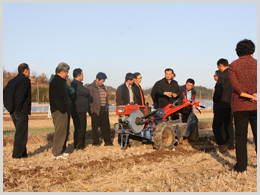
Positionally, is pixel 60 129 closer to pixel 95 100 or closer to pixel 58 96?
pixel 58 96

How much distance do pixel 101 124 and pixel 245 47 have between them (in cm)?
470

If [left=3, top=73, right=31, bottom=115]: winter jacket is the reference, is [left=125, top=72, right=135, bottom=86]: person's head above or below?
above

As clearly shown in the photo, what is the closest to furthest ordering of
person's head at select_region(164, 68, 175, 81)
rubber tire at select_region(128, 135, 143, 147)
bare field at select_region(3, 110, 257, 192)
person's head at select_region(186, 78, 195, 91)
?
bare field at select_region(3, 110, 257, 192)
rubber tire at select_region(128, 135, 143, 147)
person's head at select_region(164, 68, 175, 81)
person's head at select_region(186, 78, 195, 91)

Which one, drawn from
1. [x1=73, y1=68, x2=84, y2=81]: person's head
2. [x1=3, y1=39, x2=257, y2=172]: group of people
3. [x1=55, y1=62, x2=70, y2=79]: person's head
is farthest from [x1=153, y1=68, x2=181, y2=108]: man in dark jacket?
[x1=55, y1=62, x2=70, y2=79]: person's head

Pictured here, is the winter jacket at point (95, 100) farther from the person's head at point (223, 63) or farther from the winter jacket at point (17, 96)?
the person's head at point (223, 63)

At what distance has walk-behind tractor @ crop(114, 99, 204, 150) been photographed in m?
6.83

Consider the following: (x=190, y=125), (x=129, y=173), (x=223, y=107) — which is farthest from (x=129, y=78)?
(x=129, y=173)

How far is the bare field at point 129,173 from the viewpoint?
3945mm

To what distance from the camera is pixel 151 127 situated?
7.17 meters

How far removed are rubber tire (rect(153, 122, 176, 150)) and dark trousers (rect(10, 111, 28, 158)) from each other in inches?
115

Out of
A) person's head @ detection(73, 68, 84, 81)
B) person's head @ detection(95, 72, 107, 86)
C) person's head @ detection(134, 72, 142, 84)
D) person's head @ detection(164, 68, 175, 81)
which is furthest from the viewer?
person's head @ detection(134, 72, 142, 84)

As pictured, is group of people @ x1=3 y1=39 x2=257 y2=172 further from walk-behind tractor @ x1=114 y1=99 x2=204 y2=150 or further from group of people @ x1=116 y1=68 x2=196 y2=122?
walk-behind tractor @ x1=114 y1=99 x2=204 y2=150

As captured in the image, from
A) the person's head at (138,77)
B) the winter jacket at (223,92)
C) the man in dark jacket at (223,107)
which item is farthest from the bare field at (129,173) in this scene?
the person's head at (138,77)

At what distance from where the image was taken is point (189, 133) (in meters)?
7.91
